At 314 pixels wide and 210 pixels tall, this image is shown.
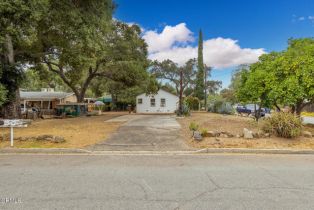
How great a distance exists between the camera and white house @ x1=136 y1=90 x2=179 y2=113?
3606cm

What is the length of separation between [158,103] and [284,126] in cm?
2749

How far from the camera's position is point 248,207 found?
12.0ft

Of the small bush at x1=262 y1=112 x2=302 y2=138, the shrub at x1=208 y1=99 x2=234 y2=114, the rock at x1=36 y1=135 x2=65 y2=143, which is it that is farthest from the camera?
the shrub at x1=208 y1=99 x2=234 y2=114

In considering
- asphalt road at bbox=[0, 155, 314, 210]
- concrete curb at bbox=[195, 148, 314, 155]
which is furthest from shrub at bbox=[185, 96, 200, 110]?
asphalt road at bbox=[0, 155, 314, 210]

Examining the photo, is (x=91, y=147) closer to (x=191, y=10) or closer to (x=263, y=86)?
(x=263, y=86)

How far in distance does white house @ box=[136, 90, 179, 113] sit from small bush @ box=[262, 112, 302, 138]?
2640 centimetres

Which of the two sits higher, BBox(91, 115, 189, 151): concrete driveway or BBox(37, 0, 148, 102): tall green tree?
BBox(37, 0, 148, 102): tall green tree

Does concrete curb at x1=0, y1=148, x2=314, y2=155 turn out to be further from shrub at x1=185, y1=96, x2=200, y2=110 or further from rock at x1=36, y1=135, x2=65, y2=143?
shrub at x1=185, y1=96, x2=200, y2=110

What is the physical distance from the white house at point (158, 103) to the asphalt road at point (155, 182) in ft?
94.8

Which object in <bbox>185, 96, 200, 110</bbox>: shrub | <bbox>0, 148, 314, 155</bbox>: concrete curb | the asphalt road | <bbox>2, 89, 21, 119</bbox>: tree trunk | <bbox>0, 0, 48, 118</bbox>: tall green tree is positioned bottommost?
the asphalt road

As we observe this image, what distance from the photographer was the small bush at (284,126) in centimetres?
920

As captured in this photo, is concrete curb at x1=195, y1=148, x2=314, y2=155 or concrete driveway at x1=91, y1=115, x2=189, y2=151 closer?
concrete curb at x1=195, y1=148, x2=314, y2=155

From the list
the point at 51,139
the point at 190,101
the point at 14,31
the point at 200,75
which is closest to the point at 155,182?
the point at 51,139

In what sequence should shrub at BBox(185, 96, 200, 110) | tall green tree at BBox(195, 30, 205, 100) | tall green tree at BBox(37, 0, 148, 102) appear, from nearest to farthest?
tall green tree at BBox(37, 0, 148, 102) < shrub at BBox(185, 96, 200, 110) < tall green tree at BBox(195, 30, 205, 100)
